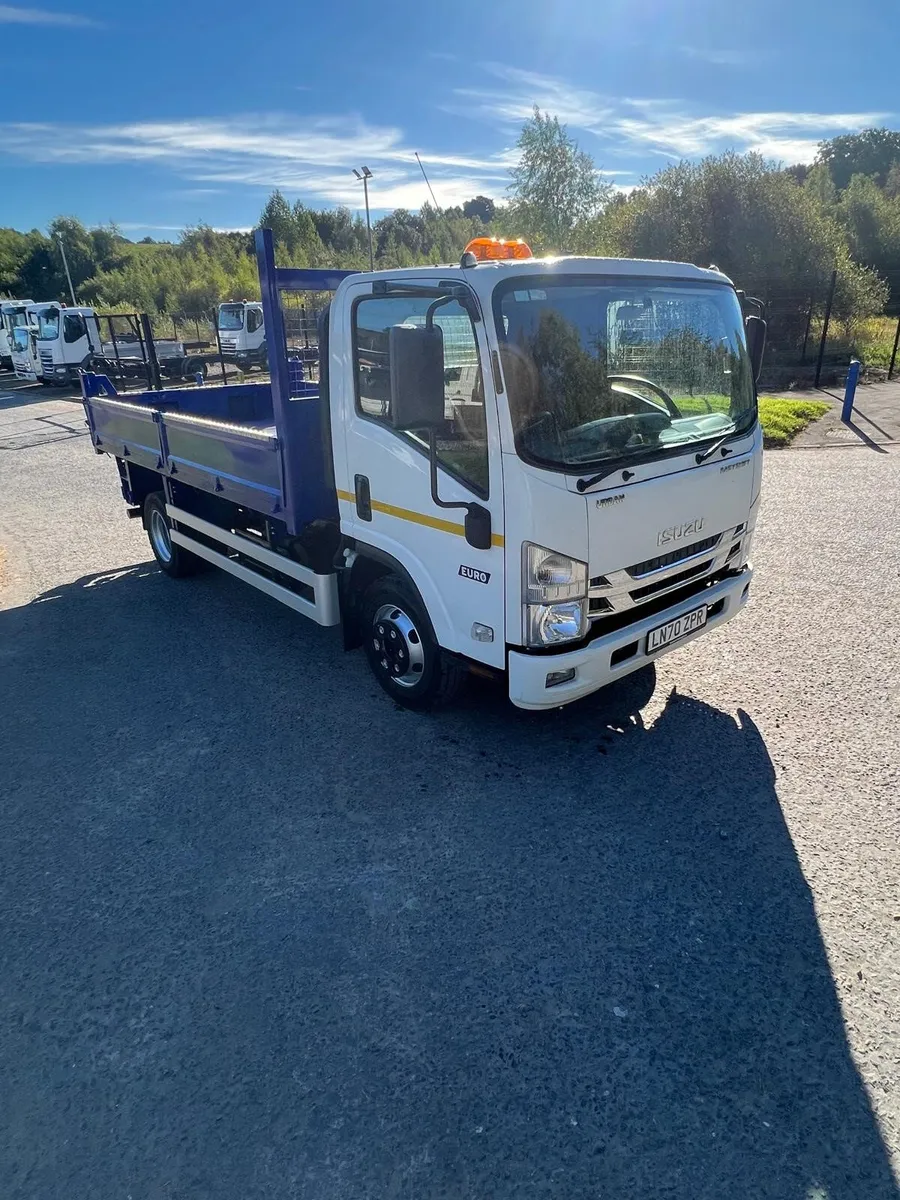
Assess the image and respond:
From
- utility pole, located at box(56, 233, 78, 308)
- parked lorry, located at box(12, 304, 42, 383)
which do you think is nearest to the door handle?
parked lorry, located at box(12, 304, 42, 383)

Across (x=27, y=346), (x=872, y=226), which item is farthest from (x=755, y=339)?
(x=872, y=226)

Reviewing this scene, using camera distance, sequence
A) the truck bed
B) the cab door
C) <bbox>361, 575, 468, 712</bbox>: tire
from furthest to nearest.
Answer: the truck bed < <bbox>361, 575, 468, 712</bbox>: tire < the cab door

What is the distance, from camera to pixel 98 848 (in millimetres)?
3252

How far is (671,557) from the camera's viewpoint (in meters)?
3.56

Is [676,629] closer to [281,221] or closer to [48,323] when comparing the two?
[48,323]

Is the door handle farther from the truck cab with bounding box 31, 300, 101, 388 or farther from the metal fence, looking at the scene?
the truck cab with bounding box 31, 300, 101, 388

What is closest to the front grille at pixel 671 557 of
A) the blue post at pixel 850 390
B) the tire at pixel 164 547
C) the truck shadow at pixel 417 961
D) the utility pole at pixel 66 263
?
the truck shadow at pixel 417 961

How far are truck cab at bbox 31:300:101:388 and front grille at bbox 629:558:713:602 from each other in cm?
2479

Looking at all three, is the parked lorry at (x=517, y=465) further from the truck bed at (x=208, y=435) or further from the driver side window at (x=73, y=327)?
the driver side window at (x=73, y=327)

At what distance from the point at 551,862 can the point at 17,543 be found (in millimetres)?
7285

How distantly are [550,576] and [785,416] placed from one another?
1115cm

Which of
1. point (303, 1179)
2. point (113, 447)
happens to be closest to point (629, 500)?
point (303, 1179)

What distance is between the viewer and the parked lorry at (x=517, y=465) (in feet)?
10.0

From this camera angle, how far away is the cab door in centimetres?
313
